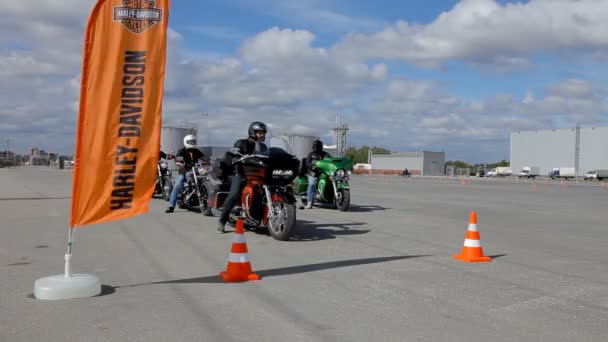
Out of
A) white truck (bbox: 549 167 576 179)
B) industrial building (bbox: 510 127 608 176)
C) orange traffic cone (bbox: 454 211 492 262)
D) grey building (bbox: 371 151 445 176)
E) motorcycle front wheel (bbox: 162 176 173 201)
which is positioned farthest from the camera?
grey building (bbox: 371 151 445 176)

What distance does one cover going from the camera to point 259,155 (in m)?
9.33

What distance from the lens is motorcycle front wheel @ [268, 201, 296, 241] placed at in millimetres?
8992

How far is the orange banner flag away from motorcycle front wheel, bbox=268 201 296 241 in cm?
363

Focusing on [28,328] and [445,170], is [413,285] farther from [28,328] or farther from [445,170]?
[445,170]

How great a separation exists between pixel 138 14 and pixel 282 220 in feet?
14.8

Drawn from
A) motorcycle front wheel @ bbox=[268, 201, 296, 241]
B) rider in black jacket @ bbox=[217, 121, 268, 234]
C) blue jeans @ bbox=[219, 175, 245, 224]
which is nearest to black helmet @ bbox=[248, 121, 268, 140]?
rider in black jacket @ bbox=[217, 121, 268, 234]

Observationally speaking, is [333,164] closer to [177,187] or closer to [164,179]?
[177,187]

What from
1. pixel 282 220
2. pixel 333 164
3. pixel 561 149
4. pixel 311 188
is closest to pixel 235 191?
pixel 282 220

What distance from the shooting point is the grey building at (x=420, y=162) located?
96875 millimetres

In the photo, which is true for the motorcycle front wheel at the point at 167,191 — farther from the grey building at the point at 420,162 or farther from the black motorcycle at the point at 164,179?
the grey building at the point at 420,162

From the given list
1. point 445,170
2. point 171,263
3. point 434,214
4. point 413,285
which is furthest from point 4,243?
point 445,170

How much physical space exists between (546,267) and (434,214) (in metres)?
7.26

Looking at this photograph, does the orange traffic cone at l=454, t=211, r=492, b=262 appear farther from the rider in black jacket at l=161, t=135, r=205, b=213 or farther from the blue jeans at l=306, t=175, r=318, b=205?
the rider in black jacket at l=161, t=135, r=205, b=213

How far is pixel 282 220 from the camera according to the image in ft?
30.1
